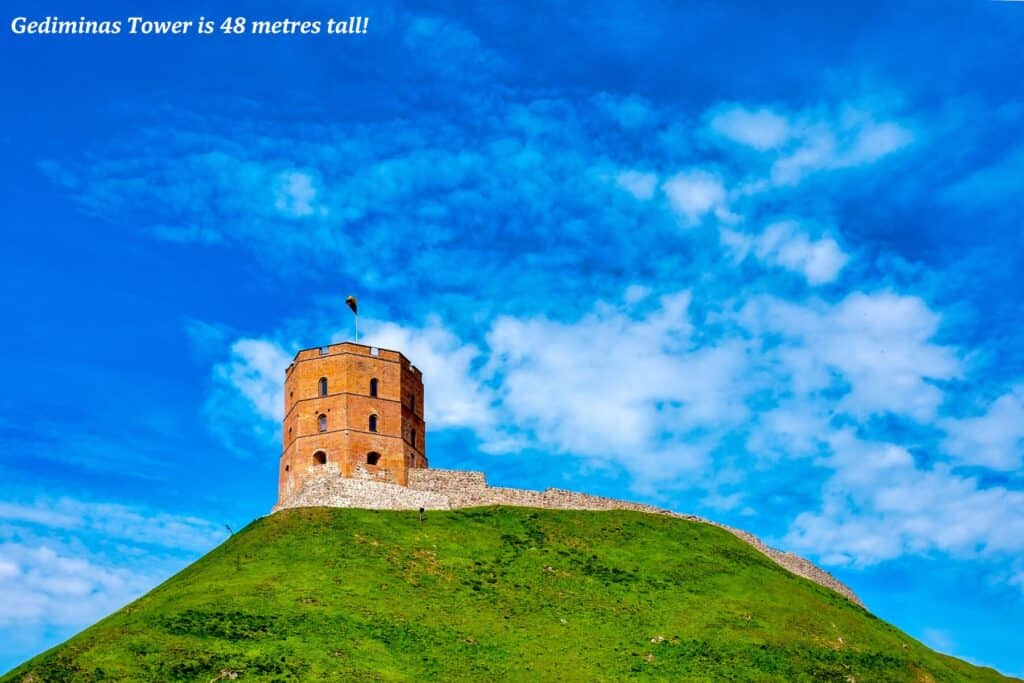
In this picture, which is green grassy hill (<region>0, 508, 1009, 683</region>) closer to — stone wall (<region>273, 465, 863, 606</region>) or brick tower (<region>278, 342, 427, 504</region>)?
stone wall (<region>273, 465, 863, 606</region>)

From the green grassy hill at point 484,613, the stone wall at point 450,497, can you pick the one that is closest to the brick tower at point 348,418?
the stone wall at point 450,497

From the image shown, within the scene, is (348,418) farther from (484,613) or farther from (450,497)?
(484,613)

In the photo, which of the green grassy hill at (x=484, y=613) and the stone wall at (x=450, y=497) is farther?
the stone wall at (x=450, y=497)

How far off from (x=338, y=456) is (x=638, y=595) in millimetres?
21457

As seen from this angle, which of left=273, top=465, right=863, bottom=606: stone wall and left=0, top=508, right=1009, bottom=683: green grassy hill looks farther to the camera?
left=273, top=465, right=863, bottom=606: stone wall

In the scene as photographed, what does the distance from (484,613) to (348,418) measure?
19329 mm

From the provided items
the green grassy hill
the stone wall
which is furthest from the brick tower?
the green grassy hill

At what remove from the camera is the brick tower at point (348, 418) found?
72938mm

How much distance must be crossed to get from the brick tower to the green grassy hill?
4.69 m

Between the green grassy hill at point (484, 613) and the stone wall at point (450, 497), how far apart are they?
53.1 inches

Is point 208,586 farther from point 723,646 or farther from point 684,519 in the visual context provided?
point 684,519

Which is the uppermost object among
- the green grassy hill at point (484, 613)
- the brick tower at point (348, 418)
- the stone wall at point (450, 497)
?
the brick tower at point (348, 418)

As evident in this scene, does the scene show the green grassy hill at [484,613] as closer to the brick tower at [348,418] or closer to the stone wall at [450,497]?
the stone wall at [450,497]

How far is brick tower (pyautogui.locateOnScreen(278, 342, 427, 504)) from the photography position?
2872 inches
